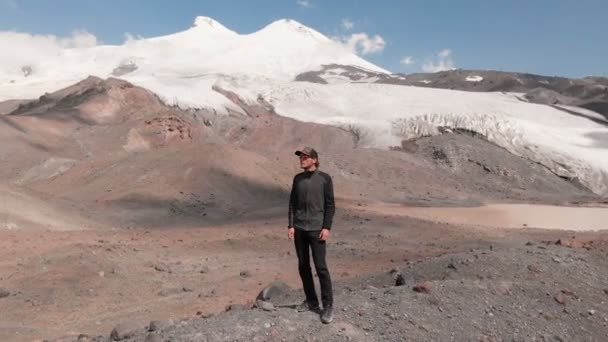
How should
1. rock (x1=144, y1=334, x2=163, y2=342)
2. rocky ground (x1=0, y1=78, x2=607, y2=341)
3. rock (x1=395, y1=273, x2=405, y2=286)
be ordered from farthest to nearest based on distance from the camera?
1. rock (x1=395, y1=273, x2=405, y2=286)
2. rocky ground (x1=0, y1=78, x2=607, y2=341)
3. rock (x1=144, y1=334, x2=163, y2=342)

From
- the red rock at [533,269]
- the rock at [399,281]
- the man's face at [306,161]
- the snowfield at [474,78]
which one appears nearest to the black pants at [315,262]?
the man's face at [306,161]

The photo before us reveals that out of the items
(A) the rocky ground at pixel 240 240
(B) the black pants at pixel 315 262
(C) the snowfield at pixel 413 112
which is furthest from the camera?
(C) the snowfield at pixel 413 112

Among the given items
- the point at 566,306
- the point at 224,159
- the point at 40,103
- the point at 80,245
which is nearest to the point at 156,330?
the point at 566,306

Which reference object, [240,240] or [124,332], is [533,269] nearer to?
[124,332]

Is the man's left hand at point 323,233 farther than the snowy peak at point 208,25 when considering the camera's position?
No

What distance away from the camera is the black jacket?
5.90 m

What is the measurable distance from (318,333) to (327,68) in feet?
347

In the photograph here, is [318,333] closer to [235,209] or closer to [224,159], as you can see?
[235,209]

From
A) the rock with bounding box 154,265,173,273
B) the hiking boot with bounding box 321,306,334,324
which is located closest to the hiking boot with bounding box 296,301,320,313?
the hiking boot with bounding box 321,306,334,324

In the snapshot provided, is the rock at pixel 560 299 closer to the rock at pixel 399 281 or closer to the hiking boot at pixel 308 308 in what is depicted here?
the rock at pixel 399 281

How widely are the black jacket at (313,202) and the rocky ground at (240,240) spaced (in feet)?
2.87

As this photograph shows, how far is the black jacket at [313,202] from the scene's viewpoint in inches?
232

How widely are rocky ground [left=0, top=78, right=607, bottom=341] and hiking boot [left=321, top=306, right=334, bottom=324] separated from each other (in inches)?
2.9

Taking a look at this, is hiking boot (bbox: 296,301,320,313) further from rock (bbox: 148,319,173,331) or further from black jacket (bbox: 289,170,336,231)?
rock (bbox: 148,319,173,331)
